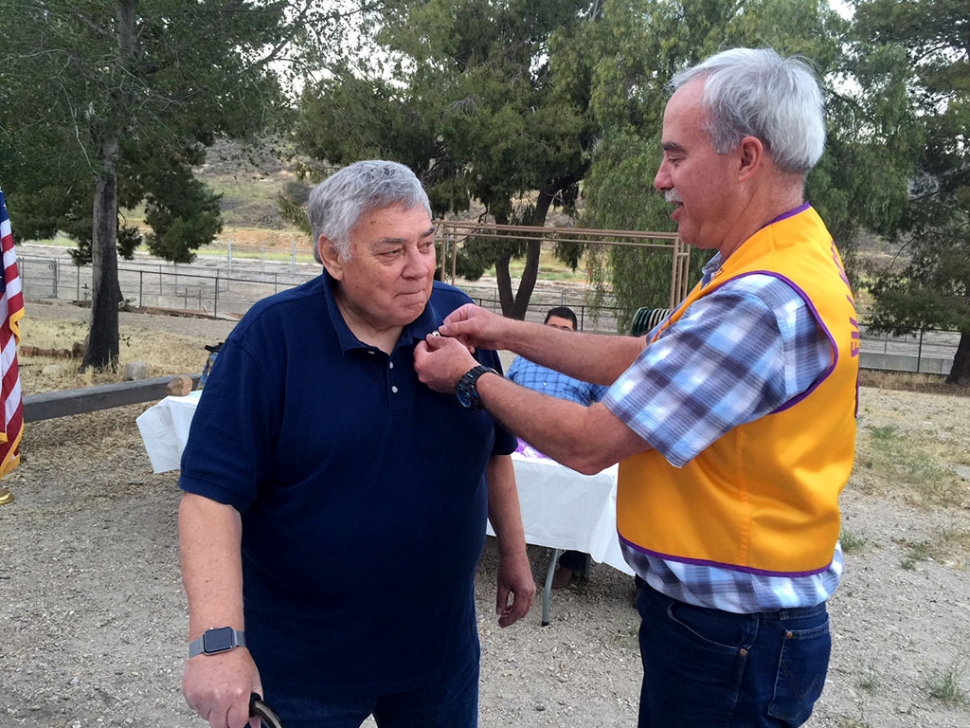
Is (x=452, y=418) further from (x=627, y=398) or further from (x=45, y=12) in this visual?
(x=45, y=12)

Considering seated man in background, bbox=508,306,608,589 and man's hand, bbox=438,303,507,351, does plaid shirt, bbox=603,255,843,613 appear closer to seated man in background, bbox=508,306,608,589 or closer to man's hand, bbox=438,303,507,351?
man's hand, bbox=438,303,507,351

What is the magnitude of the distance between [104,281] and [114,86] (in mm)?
3680

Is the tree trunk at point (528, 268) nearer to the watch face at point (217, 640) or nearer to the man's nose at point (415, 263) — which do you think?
the man's nose at point (415, 263)

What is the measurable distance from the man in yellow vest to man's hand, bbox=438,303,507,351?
0.23 metres

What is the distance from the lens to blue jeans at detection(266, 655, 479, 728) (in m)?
1.76

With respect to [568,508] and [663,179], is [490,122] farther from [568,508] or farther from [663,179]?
[663,179]

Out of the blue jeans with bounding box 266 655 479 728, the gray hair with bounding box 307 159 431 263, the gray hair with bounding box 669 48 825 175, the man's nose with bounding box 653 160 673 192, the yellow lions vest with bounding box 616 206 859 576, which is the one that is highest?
the gray hair with bounding box 669 48 825 175

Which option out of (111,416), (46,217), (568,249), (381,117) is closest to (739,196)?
(111,416)

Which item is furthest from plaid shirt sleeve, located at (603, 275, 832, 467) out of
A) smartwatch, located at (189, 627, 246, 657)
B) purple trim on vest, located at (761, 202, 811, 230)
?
smartwatch, located at (189, 627, 246, 657)

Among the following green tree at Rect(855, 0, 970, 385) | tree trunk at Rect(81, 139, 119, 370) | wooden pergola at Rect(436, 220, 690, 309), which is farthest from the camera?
green tree at Rect(855, 0, 970, 385)

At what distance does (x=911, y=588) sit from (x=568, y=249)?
683 inches

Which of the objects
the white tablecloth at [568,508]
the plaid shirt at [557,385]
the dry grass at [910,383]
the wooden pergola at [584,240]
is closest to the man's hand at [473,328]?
the white tablecloth at [568,508]

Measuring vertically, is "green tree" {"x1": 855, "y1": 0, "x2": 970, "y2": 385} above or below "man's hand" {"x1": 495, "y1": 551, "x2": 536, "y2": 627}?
above

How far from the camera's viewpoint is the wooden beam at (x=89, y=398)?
22.7 feet
